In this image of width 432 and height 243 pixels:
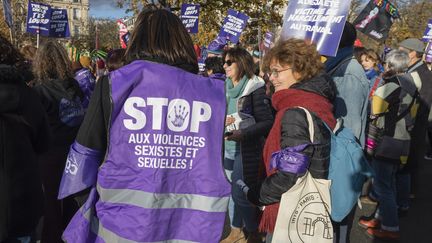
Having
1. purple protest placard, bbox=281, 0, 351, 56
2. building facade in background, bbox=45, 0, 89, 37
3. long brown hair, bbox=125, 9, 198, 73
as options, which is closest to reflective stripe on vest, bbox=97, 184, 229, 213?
long brown hair, bbox=125, 9, 198, 73

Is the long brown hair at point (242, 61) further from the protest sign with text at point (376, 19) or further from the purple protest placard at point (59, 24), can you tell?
the purple protest placard at point (59, 24)

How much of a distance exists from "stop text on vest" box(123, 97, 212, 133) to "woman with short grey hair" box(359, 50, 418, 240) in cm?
317

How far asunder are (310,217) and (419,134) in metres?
3.90

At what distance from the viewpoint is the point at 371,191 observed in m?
6.38

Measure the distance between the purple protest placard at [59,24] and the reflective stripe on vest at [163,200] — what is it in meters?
12.6

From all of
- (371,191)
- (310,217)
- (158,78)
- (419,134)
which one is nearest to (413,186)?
(371,191)

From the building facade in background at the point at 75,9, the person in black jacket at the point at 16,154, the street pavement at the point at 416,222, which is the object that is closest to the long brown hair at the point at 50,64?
the person in black jacket at the point at 16,154

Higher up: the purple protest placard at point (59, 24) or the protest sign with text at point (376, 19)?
the protest sign with text at point (376, 19)

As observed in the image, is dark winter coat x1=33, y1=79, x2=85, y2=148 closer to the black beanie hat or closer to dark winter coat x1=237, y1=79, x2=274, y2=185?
dark winter coat x1=237, y1=79, x2=274, y2=185

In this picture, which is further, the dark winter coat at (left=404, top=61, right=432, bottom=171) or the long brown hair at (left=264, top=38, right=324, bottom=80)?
the dark winter coat at (left=404, top=61, right=432, bottom=171)

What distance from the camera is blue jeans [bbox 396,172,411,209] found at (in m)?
5.70

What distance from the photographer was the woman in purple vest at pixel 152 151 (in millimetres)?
1975

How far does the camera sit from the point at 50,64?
4211mm

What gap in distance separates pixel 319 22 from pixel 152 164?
6.52 feet
